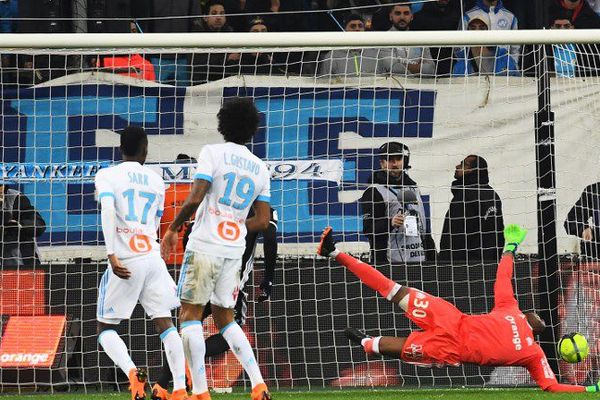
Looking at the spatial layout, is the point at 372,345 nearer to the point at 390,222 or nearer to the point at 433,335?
the point at 433,335

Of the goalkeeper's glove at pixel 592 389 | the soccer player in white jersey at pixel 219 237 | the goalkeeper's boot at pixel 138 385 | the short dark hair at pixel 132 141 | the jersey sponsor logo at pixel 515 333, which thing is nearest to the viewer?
the soccer player in white jersey at pixel 219 237

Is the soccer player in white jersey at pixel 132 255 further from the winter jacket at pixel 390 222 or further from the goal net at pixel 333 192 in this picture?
the winter jacket at pixel 390 222

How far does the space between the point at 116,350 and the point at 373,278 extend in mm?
2413

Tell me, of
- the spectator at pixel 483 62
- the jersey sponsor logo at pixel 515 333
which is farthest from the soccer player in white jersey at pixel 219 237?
the spectator at pixel 483 62

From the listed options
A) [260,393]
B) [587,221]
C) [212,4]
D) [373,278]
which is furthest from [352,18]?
[260,393]

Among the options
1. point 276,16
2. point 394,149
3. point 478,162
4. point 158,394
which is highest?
point 276,16

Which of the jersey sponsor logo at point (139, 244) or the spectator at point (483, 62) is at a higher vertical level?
the spectator at point (483, 62)

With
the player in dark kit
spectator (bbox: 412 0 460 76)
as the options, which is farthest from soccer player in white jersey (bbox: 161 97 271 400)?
spectator (bbox: 412 0 460 76)

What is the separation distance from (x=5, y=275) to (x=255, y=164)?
4.04 meters

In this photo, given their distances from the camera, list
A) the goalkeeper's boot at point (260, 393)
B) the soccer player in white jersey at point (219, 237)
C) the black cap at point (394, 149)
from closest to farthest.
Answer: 1. the goalkeeper's boot at point (260, 393)
2. the soccer player in white jersey at point (219, 237)
3. the black cap at point (394, 149)

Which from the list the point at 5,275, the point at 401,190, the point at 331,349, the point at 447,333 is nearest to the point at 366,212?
the point at 401,190

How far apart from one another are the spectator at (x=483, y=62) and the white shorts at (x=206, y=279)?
4.56m

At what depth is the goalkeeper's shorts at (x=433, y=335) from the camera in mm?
9305

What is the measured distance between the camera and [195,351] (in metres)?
7.59
